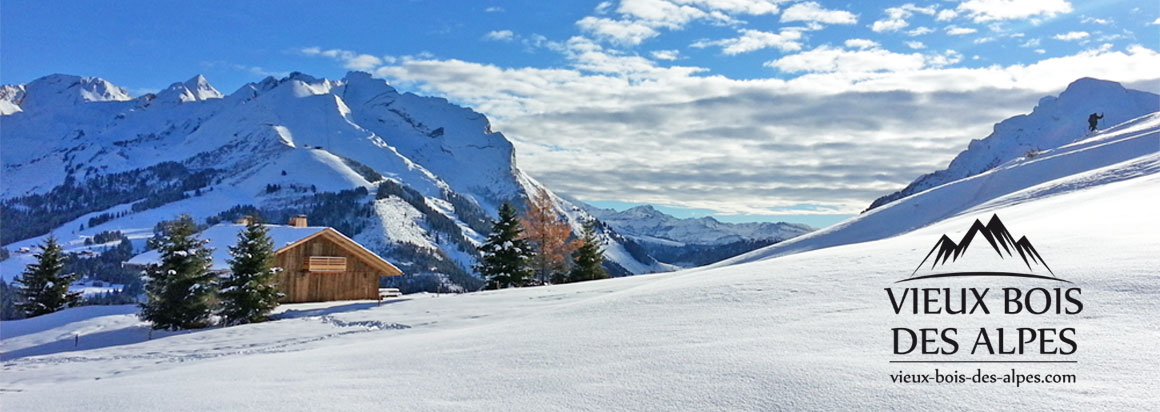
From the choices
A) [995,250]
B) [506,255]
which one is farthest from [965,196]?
[506,255]

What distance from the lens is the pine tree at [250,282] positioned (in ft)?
79.8

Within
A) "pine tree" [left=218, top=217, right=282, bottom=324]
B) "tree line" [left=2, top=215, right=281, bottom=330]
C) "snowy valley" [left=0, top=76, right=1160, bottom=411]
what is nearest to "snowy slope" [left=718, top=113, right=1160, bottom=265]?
"snowy valley" [left=0, top=76, right=1160, bottom=411]

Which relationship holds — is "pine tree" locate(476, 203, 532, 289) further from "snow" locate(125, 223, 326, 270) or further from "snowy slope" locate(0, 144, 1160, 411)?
"snowy slope" locate(0, 144, 1160, 411)

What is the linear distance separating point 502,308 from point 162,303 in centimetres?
1467

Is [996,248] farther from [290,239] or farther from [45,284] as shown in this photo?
[45,284]

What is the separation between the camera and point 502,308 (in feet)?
57.2

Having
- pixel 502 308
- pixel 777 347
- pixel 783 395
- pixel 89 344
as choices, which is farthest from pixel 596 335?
pixel 89 344

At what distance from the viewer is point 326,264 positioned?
33.4 m

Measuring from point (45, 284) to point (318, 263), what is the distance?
14.1 m

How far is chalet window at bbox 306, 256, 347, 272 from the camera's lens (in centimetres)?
3284

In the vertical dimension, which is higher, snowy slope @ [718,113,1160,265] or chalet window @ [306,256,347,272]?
snowy slope @ [718,113,1160,265]

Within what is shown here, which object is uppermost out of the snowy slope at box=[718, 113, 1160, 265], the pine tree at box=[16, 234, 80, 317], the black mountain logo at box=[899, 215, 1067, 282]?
the snowy slope at box=[718, 113, 1160, 265]

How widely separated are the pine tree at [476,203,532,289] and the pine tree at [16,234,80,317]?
2134 centimetres

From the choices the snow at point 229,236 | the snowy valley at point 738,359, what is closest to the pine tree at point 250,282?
the snow at point 229,236
